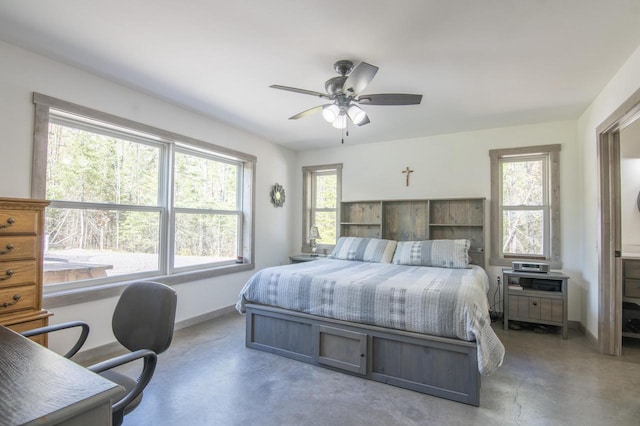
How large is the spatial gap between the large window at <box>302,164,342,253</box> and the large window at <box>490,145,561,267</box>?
236 centimetres

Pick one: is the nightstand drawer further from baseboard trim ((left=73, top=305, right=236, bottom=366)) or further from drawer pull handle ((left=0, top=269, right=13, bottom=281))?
drawer pull handle ((left=0, top=269, right=13, bottom=281))

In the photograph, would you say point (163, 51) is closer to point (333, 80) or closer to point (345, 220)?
point (333, 80)

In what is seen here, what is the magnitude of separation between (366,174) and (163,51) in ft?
11.1

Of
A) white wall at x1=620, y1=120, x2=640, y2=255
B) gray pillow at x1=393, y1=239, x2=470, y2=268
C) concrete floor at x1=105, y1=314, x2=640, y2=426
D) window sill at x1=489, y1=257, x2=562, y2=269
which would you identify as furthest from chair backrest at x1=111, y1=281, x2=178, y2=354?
white wall at x1=620, y1=120, x2=640, y2=255

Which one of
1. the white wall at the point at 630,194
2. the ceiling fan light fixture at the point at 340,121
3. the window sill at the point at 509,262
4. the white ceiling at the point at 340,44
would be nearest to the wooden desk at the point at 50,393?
the white ceiling at the point at 340,44

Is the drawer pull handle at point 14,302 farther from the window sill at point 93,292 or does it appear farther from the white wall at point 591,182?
the white wall at point 591,182

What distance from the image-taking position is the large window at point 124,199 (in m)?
2.72

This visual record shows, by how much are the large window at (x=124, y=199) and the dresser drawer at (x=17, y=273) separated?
2.56ft

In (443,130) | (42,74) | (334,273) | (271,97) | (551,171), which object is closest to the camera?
(42,74)

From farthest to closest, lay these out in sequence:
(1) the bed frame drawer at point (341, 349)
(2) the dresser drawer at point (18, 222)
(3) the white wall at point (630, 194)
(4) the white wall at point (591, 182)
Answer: (3) the white wall at point (630, 194)
(4) the white wall at point (591, 182)
(1) the bed frame drawer at point (341, 349)
(2) the dresser drawer at point (18, 222)

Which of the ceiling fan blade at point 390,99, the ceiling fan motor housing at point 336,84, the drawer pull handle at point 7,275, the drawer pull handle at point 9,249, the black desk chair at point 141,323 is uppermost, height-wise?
the ceiling fan motor housing at point 336,84

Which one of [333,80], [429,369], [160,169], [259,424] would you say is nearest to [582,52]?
[333,80]

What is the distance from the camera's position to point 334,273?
307 cm

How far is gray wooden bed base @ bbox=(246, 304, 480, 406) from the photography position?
2.20 m
